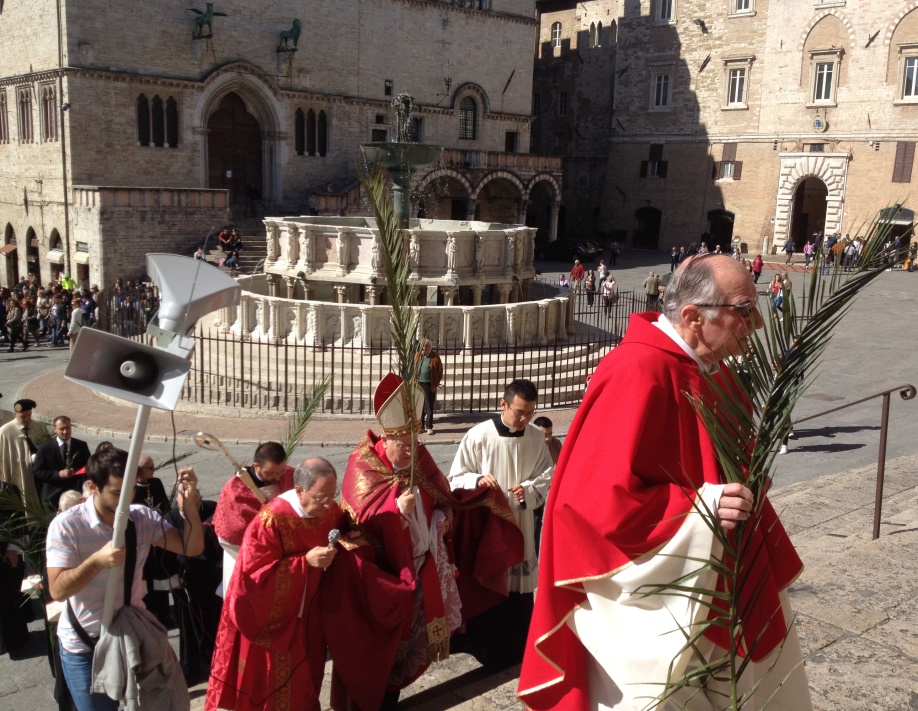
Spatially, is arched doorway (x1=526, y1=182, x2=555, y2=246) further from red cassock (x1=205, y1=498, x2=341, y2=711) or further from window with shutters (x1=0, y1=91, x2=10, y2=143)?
red cassock (x1=205, y1=498, x2=341, y2=711)

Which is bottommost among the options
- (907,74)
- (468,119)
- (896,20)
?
(468,119)

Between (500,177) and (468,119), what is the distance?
15.0 ft

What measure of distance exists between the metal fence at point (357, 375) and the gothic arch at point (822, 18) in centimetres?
2792

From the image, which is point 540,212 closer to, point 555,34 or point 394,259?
point 555,34

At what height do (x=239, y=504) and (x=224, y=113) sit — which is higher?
(x=224, y=113)

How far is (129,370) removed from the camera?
283 cm

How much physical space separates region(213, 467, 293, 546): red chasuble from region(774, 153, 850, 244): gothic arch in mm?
36618

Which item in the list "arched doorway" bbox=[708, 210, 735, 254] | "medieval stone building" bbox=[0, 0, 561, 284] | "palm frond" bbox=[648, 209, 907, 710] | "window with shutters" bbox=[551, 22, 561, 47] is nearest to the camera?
"palm frond" bbox=[648, 209, 907, 710]

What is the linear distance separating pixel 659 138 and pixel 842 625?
4093 cm

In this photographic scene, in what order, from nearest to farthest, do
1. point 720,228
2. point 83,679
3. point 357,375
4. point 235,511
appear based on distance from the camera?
point 83,679 < point 235,511 < point 357,375 < point 720,228

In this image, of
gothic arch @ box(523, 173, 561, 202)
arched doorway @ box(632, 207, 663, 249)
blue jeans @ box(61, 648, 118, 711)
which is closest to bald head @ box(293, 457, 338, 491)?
blue jeans @ box(61, 648, 118, 711)

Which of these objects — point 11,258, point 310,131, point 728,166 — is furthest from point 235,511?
point 728,166

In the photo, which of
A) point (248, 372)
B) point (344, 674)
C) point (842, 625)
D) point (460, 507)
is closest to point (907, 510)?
point (842, 625)

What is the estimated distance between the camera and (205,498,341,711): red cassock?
3811 mm
